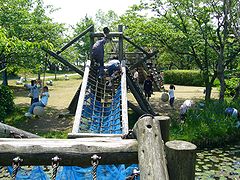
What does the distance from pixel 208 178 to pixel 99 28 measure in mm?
32397

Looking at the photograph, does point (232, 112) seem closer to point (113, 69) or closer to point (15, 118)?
point (113, 69)

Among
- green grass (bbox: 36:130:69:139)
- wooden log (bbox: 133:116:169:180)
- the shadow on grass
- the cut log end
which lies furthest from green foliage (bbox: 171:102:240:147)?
the cut log end

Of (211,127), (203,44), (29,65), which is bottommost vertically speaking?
(211,127)

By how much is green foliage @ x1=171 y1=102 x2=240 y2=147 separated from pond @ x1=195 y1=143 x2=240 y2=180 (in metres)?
0.29

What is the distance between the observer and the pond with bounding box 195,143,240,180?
246 inches

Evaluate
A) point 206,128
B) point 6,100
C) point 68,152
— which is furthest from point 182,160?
point 6,100

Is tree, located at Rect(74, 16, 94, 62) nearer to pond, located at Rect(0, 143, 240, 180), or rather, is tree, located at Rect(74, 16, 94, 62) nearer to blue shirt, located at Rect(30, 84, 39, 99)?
blue shirt, located at Rect(30, 84, 39, 99)

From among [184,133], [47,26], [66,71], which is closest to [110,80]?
[184,133]

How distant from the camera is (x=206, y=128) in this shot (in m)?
8.34

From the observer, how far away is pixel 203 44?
11.5 metres

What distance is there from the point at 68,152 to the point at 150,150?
0.53 m

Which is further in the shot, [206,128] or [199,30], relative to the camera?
[199,30]

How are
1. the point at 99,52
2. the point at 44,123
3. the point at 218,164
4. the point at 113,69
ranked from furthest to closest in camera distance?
the point at 44,123
the point at 113,69
the point at 99,52
the point at 218,164

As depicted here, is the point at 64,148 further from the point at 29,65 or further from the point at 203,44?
the point at 203,44
